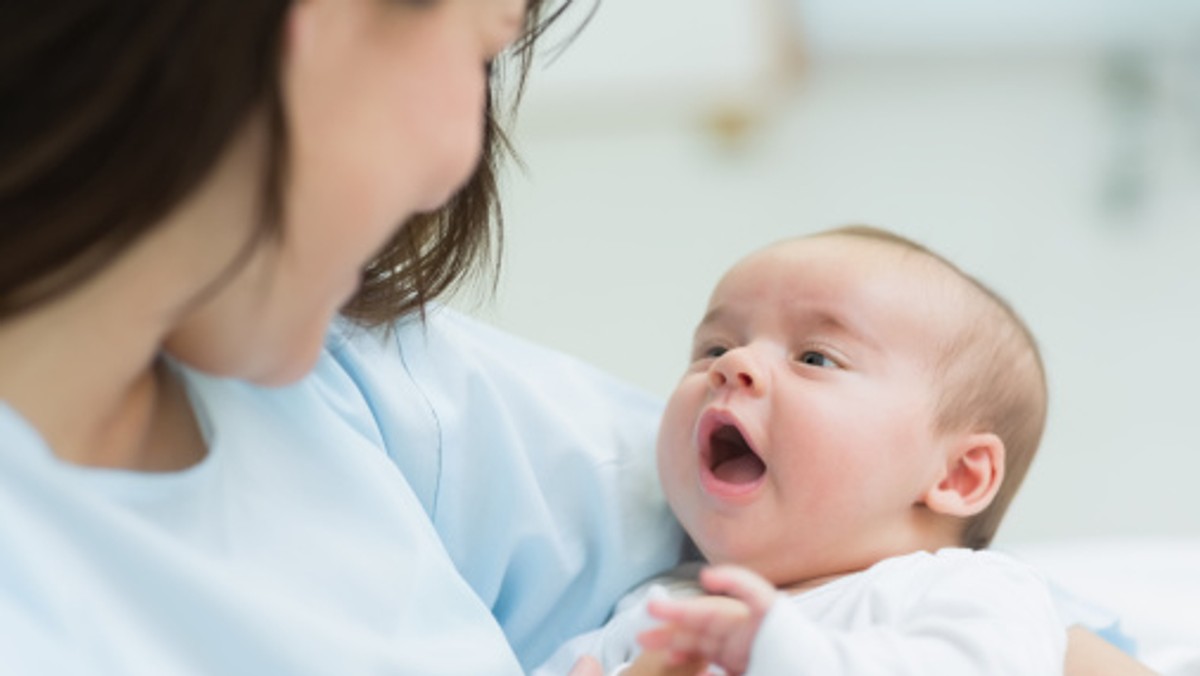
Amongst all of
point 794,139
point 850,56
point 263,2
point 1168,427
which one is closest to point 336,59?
point 263,2

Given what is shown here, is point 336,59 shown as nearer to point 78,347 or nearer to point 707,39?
point 78,347

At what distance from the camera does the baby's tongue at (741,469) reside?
1.17 metres

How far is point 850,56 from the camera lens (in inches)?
159

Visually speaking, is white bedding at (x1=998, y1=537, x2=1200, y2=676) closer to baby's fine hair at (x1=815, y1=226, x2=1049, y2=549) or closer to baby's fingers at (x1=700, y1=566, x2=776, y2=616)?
Answer: baby's fine hair at (x1=815, y1=226, x2=1049, y2=549)

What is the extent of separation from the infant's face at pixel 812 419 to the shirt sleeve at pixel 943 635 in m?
0.11

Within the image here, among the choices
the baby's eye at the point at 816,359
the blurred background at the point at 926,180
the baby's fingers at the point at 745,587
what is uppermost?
the baby's eye at the point at 816,359

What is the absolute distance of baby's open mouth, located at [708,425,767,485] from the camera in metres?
1.17

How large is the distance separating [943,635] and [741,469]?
257 millimetres

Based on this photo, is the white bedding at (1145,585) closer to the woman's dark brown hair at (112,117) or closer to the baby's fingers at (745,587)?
the baby's fingers at (745,587)

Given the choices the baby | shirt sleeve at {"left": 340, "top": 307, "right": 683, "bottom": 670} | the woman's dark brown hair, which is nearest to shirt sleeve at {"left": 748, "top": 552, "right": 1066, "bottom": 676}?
the baby

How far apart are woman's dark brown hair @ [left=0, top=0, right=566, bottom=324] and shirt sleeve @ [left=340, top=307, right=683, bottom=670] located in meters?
0.36

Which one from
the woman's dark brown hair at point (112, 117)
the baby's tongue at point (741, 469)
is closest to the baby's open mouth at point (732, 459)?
the baby's tongue at point (741, 469)

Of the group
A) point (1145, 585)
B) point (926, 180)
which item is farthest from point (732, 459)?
point (926, 180)

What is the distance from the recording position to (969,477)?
120cm
